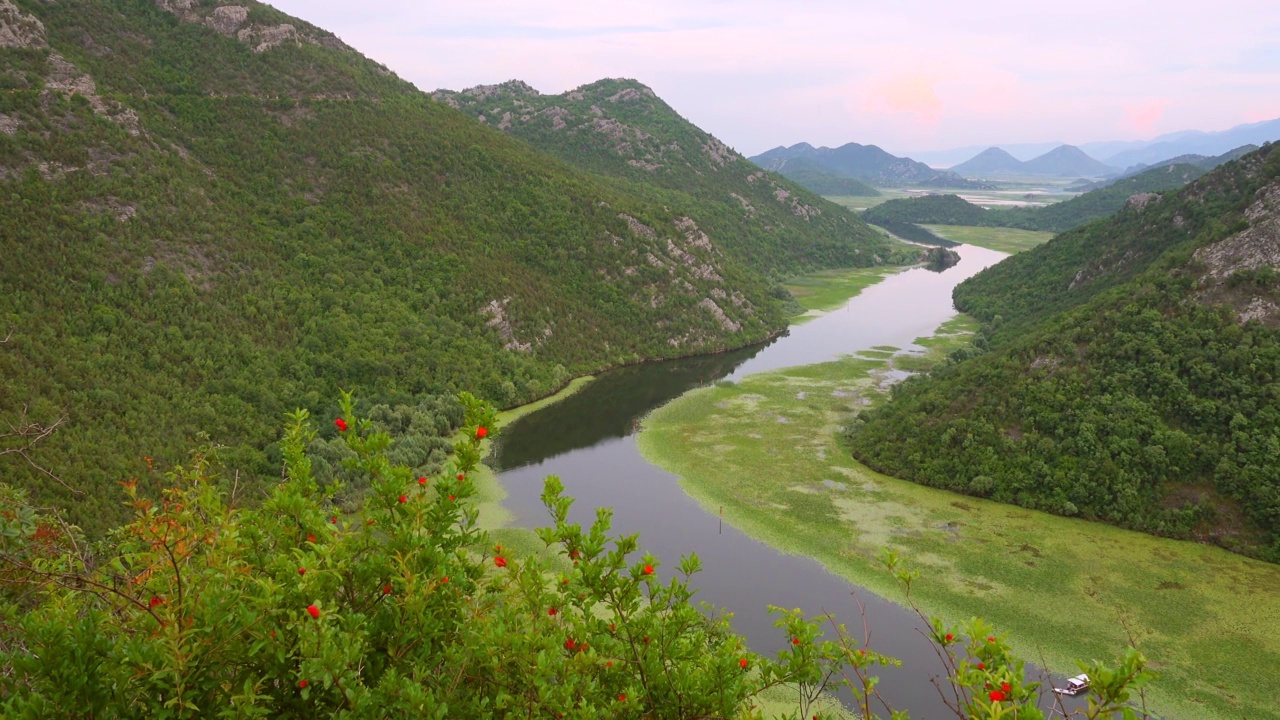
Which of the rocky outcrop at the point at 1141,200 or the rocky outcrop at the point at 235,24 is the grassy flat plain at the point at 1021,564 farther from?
the rocky outcrop at the point at 235,24

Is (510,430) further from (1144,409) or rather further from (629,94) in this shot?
(629,94)

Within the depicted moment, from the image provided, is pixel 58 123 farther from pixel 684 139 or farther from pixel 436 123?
pixel 684 139

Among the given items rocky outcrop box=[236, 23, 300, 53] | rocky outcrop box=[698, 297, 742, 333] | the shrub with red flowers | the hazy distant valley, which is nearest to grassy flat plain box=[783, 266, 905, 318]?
the hazy distant valley

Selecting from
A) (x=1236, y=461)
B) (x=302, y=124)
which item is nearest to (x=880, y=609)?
(x=1236, y=461)

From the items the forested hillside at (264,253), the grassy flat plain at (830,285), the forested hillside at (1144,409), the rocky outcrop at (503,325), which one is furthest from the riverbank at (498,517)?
the grassy flat plain at (830,285)

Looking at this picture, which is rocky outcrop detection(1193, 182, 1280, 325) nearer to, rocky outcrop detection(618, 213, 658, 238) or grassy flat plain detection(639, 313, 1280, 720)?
grassy flat plain detection(639, 313, 1280, 720)
